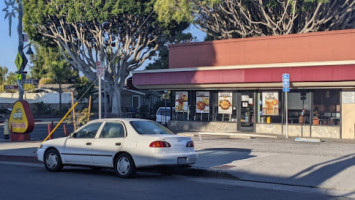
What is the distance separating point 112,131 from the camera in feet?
41.1

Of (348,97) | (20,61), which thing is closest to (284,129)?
(348,97)

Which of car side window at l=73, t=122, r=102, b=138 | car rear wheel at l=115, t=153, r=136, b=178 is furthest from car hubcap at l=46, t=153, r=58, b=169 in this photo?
car rear wheel at l=115, t=153, r=136, b=178

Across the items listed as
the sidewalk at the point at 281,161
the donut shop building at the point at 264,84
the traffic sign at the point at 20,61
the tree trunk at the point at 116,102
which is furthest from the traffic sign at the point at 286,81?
the tree trunk at the point at 116,102

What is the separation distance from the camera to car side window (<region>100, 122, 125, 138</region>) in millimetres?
12336

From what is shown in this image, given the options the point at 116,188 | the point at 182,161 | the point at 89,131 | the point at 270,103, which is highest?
the point at 270,103

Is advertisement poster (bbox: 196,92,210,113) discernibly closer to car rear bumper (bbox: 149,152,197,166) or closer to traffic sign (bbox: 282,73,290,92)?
traffic sign (bbox: 282,73,290,92)

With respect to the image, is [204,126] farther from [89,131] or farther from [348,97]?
[89,131]

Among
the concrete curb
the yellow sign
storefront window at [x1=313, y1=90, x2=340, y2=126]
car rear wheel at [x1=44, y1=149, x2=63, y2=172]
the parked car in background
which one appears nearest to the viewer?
car rear wheel at [x1=44, y1=149, x2=63, y2=172]

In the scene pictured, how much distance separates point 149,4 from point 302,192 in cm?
3158

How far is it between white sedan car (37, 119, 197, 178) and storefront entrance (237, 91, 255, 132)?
13.5 metres

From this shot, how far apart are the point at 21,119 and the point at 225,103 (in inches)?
425

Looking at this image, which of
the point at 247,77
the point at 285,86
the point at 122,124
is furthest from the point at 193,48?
the point at 122,124

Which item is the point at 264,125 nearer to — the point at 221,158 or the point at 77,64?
the point at 221,158

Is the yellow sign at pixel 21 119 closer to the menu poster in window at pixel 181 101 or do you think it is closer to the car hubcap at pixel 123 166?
the menu poster in window at pixel 181 101
